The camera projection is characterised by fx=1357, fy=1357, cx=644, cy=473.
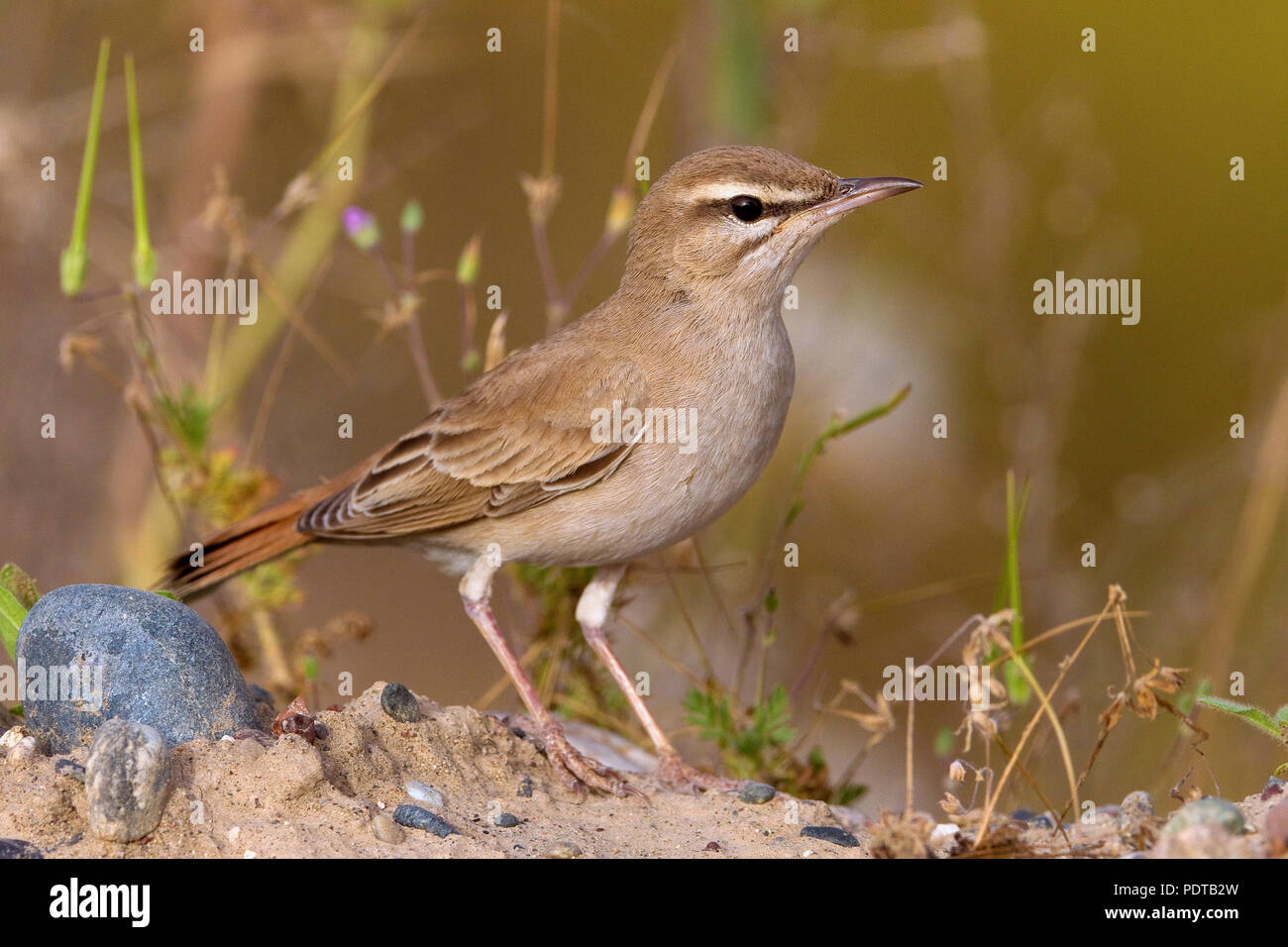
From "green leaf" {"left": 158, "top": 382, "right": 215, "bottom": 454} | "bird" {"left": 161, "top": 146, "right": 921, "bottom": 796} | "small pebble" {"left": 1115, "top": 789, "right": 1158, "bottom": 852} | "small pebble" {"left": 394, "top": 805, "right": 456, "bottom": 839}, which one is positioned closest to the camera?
"small pebble" {"left": 1115, "top": 789, "right": 1158, "bottom": 852}

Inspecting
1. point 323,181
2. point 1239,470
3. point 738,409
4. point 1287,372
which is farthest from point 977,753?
point 323,181

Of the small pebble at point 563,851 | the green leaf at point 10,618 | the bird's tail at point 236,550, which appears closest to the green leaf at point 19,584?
the green leaf at point 10,618

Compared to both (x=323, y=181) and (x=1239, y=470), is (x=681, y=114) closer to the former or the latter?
(x=323, y=181)

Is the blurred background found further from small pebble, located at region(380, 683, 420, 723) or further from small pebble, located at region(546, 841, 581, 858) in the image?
small pebble, located at region(546, 841, 581, 858)

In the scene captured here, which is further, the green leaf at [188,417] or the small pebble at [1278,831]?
the green leaf at [188,417]

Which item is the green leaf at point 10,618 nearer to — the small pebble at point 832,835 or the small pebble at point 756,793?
the small pebble at point 756,793

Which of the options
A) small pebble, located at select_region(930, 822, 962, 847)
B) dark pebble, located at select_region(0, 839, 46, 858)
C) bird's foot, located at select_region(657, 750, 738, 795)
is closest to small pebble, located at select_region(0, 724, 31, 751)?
dark pebble, located at select_region(0, 839, 46, 858)
